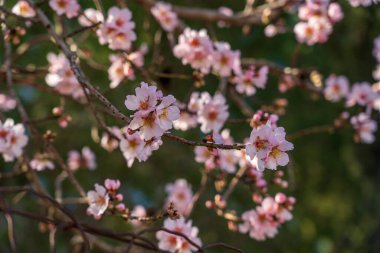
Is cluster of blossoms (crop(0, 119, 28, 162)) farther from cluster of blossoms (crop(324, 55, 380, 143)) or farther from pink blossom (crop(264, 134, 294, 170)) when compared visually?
cluster of blossoms (crop(324, 55, 380, 143))

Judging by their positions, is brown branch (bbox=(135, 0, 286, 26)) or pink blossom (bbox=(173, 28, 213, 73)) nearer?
pink blossom (bbox=(173, 28, 213, 73))

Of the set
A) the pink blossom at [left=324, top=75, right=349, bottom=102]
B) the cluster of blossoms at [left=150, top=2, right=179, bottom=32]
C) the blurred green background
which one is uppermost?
the blurred green background

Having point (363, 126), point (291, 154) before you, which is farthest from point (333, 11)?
point (291, 154)

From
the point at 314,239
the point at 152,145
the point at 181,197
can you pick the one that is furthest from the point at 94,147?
the point at 152,145

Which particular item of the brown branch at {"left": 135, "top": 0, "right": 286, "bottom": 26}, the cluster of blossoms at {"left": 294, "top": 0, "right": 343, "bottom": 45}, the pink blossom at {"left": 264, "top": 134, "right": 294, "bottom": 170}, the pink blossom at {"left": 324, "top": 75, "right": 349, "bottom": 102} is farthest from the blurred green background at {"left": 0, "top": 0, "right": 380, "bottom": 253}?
the pink blossom at {"left": 264, "top": 134, "right": 294, "bottom": 170}

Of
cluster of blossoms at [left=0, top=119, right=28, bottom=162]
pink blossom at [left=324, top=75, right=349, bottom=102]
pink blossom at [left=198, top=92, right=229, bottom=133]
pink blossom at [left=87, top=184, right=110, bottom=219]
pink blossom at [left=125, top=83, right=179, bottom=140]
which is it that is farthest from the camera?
pink blossom at [left=324, top=75, right=349, bottom=102]

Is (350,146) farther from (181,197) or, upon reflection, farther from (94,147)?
(181,197)

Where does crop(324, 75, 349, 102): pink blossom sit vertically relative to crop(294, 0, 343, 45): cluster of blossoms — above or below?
above
